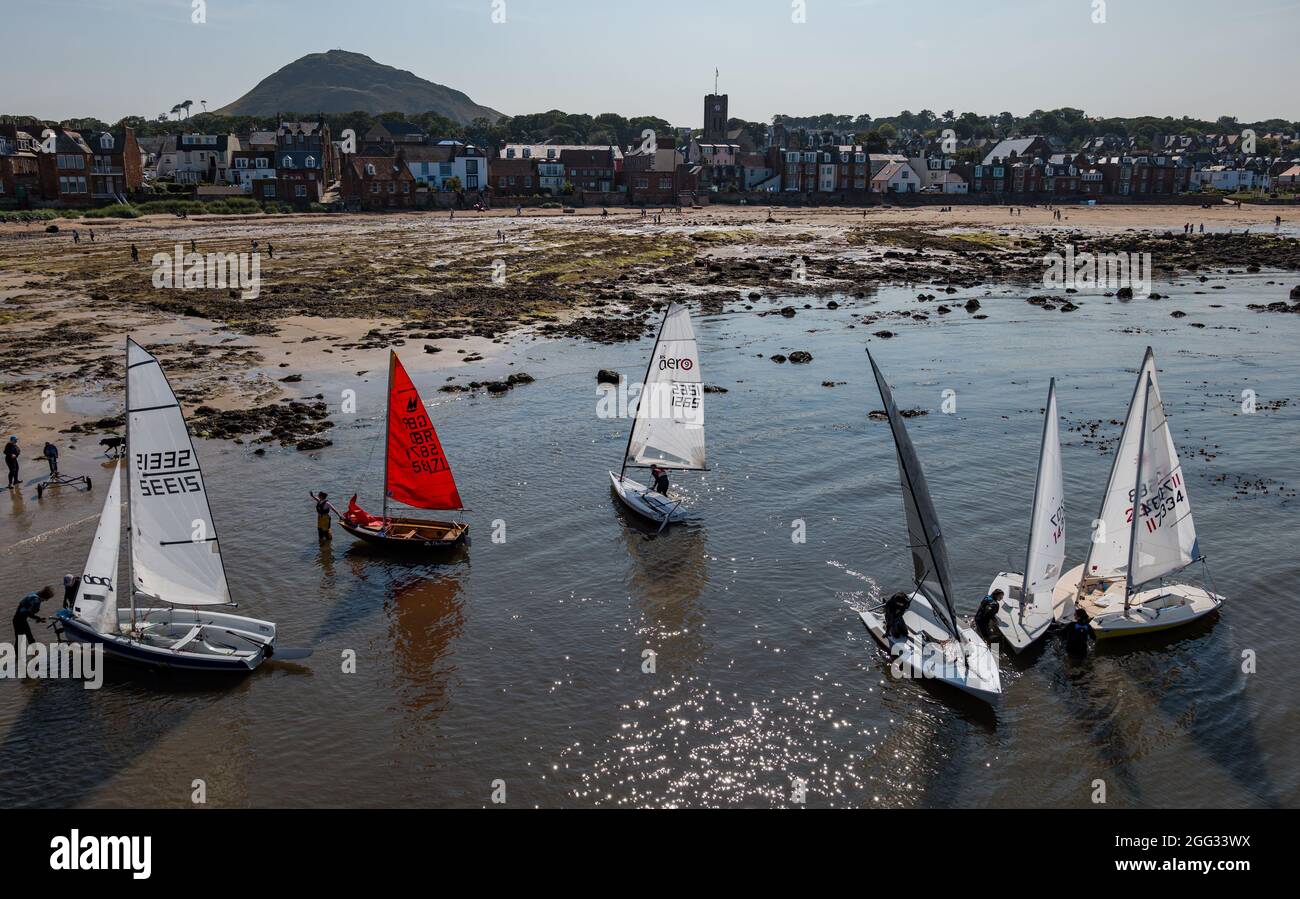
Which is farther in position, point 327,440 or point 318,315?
point 318,315

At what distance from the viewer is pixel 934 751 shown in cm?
1964

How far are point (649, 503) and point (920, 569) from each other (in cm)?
1083

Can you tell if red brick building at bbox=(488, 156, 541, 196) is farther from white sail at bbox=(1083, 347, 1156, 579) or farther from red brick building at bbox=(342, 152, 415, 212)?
→ white sail at bbox=(1083, 347, 1156, 579)

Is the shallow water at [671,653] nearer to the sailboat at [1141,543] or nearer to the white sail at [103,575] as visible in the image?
the sailboat at [1141,543]

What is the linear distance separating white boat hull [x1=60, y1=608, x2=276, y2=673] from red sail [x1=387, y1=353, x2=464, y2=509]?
7310 millimetres

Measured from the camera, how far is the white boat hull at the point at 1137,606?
23.6m

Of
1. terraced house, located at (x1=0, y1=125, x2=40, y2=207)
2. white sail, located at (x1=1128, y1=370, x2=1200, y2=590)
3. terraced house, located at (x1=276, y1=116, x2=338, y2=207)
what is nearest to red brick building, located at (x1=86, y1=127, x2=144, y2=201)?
terraced house, located at (x1=0, y1=125, x2=40, y2=207)

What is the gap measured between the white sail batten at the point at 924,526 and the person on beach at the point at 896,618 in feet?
2.35

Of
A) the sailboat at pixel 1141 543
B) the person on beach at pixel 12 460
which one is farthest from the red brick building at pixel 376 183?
the sailboat at pixel 1141 543

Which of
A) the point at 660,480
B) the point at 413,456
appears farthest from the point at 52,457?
the point at 660,480

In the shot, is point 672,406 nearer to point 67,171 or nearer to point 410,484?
point 410,484
